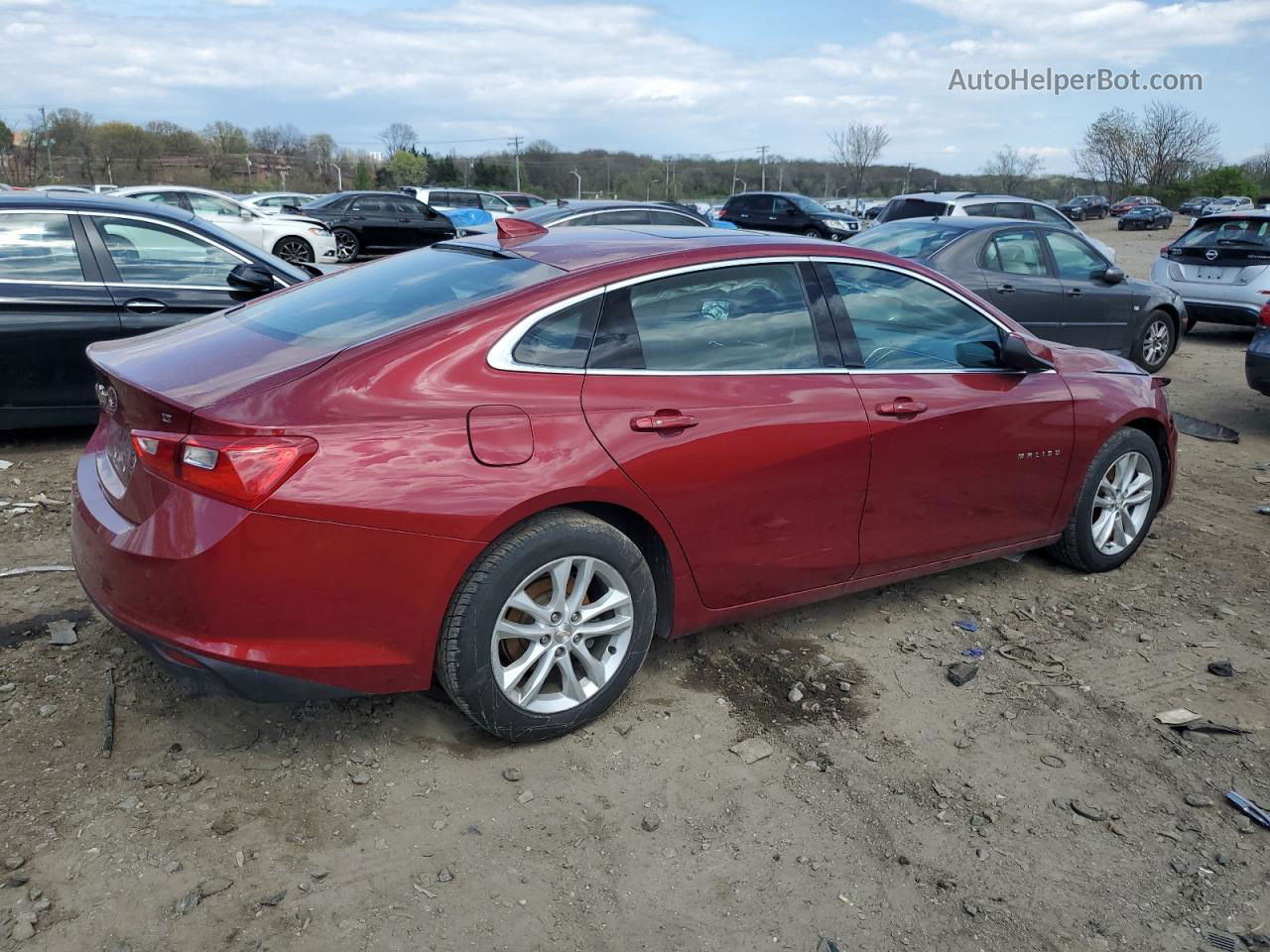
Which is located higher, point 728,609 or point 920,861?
point 728,609

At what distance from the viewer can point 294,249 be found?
1839 centimetres

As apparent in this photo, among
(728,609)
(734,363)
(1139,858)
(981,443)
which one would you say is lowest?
(1139,858)

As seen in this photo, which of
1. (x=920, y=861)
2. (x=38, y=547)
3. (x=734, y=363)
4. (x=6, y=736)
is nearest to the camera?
(x=920, y=861)

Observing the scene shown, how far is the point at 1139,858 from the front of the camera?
290 cm

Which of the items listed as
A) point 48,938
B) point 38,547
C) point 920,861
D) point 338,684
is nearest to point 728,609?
point 920,861

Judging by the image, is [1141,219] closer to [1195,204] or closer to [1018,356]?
[1195,204]

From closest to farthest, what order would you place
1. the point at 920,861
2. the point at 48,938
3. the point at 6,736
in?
the point at 48,938 < the point at 920,861 < the point at 6,736

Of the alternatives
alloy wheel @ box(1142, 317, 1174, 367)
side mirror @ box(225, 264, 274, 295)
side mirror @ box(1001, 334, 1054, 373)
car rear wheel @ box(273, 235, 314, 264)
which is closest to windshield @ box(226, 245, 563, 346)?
side mirror @ box(1001, 334, 1054, 373)

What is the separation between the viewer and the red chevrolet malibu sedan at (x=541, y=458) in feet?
9.16

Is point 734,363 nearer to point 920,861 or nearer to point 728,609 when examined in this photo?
point 728,609

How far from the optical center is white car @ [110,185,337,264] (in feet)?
59.0

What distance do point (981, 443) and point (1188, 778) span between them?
1455 millimetres

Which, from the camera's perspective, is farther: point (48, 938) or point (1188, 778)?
point (1188, 778)

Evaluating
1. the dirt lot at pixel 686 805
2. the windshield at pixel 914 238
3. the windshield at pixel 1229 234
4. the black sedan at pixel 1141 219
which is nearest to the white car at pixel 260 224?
the windshield at pixel 914 238
